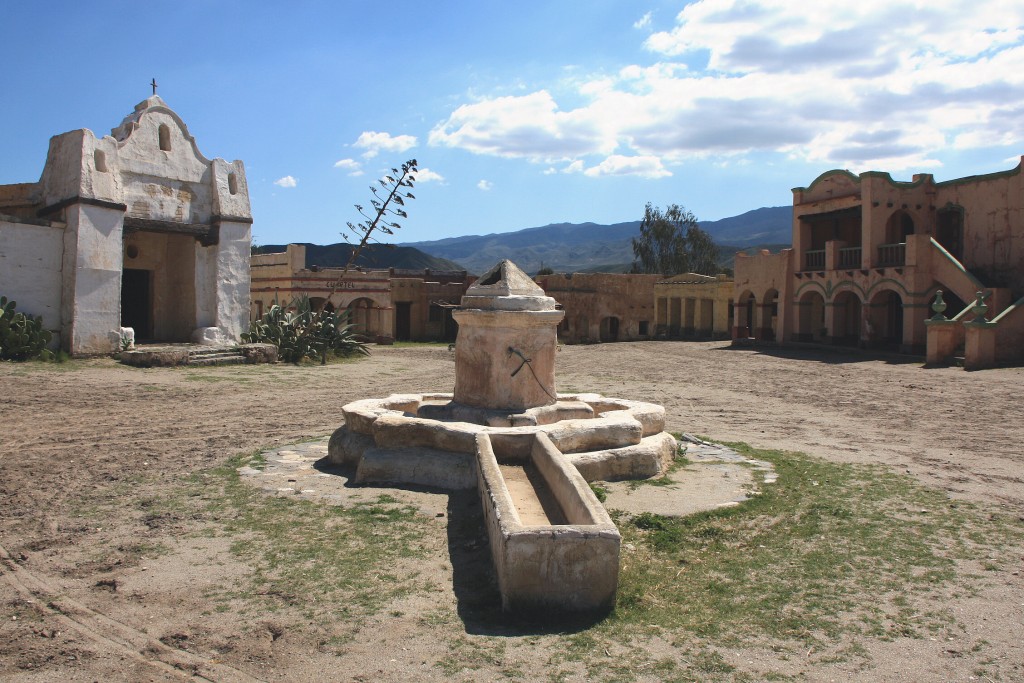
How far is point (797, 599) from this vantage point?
4281mm

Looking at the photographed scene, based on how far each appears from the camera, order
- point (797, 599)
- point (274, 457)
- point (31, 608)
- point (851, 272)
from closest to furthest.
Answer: point (31, 608)
point (797, 599)
point (274, 457)
point (851, 272)

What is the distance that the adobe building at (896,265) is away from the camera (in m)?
20.3

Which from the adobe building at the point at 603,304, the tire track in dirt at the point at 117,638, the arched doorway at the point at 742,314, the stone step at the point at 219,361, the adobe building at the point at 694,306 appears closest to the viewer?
the tire track in dirt at the point at 117,638

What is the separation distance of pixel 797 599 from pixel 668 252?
58.3 meters

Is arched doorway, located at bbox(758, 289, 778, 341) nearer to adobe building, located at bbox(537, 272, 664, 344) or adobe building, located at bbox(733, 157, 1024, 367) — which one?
adobe building, located at bbox(733, 157, 1024, 367)

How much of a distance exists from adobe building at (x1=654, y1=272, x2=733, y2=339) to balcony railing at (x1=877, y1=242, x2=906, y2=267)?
868 centimetres

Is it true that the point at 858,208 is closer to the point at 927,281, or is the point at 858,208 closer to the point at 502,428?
the point at 927,281

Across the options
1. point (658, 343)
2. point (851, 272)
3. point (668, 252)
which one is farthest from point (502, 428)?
point (668, 252)

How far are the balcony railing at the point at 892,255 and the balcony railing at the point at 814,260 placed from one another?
2.71 meters

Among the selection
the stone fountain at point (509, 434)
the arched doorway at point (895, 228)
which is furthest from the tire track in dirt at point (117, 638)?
the arched doorway at point (895, 228)

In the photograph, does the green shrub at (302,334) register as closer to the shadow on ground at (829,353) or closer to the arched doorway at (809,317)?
the shadow on ground at (829,353)

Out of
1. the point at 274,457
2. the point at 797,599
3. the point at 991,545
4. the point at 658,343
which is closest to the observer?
the point at 797,599

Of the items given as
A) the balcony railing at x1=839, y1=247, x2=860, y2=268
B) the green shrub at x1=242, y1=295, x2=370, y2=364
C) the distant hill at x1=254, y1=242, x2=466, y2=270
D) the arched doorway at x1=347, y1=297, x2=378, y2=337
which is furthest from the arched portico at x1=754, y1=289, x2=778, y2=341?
the distant hill at x1=254, y1=242, x2=466, y2=270

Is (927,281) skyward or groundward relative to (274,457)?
skyward
